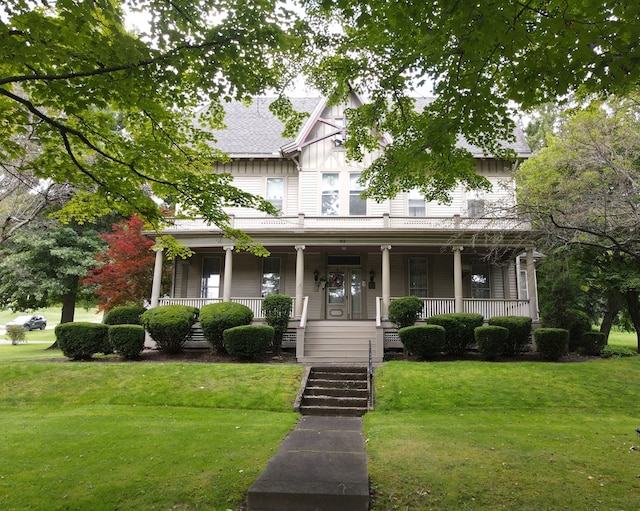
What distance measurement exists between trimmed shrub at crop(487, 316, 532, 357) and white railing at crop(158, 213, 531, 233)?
11.6 ft

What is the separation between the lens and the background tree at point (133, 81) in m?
4.72

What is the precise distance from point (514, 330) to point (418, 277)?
516 cm

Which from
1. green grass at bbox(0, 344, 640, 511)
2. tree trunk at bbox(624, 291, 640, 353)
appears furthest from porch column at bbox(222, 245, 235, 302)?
→ tree trunk at bbox(624, 291, 640, 353)

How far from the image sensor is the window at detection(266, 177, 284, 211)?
18422 millimetres

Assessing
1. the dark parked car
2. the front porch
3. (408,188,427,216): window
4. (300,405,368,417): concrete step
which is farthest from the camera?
the dark parked car

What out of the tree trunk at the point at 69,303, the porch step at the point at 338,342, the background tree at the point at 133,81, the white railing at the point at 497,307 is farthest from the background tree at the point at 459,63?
the tree trunk at the point at 69,303

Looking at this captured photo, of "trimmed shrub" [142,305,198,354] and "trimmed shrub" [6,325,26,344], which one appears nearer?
"trimmed shrub" [142,305,198,354]

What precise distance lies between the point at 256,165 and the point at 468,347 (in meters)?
11.3

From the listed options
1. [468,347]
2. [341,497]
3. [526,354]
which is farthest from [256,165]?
[341,497]

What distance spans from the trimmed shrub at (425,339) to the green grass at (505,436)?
703mm

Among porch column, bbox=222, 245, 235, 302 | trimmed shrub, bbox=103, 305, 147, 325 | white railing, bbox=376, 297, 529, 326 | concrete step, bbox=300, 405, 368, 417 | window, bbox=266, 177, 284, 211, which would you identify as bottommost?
concrete step, bbox=300, 405, 368, 417

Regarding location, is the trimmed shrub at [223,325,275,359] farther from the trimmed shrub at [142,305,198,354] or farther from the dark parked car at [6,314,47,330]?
the dark parked car at [6,314,47,330]

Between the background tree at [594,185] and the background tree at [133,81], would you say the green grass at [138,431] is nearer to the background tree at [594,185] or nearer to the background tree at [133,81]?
the background tree at [133,81]

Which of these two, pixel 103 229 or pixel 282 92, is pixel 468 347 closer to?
pixel 282 92
